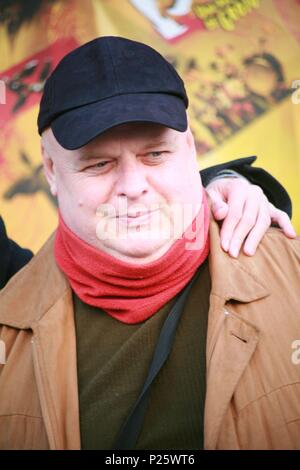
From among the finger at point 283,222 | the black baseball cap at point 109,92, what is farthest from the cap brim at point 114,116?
the finger at point 283,222

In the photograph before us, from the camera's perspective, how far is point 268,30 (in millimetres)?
3158

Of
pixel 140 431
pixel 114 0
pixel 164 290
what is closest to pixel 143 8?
pixel 114 0

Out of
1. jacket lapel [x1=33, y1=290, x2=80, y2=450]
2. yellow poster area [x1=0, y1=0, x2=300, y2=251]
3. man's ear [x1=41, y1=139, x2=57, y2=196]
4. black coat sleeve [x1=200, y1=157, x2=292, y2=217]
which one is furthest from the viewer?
yellow poster area [x1=0, y1=0, x2=300, y2=251]

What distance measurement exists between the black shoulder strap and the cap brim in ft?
1.78

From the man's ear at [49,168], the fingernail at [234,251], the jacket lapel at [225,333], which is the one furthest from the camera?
the man's ear at [49,168]

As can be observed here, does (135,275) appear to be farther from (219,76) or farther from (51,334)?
(219,76)

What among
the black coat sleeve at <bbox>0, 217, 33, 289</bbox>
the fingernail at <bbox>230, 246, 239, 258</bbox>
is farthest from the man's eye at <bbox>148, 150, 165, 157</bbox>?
the black coat sleeve at <bbox>0, 217, 33, 289</bbox>

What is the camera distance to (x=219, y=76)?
323cm

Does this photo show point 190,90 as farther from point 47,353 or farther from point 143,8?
point 47,353

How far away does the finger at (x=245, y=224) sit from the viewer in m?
1.73

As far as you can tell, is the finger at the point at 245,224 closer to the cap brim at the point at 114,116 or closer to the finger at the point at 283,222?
the finger at the point at 283,222

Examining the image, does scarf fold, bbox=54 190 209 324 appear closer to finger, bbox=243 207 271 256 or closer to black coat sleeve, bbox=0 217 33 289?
finger, bbox=243 207 271 256

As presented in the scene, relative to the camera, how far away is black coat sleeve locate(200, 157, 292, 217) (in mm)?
2074

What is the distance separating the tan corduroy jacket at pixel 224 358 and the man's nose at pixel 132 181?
1.01 feet
